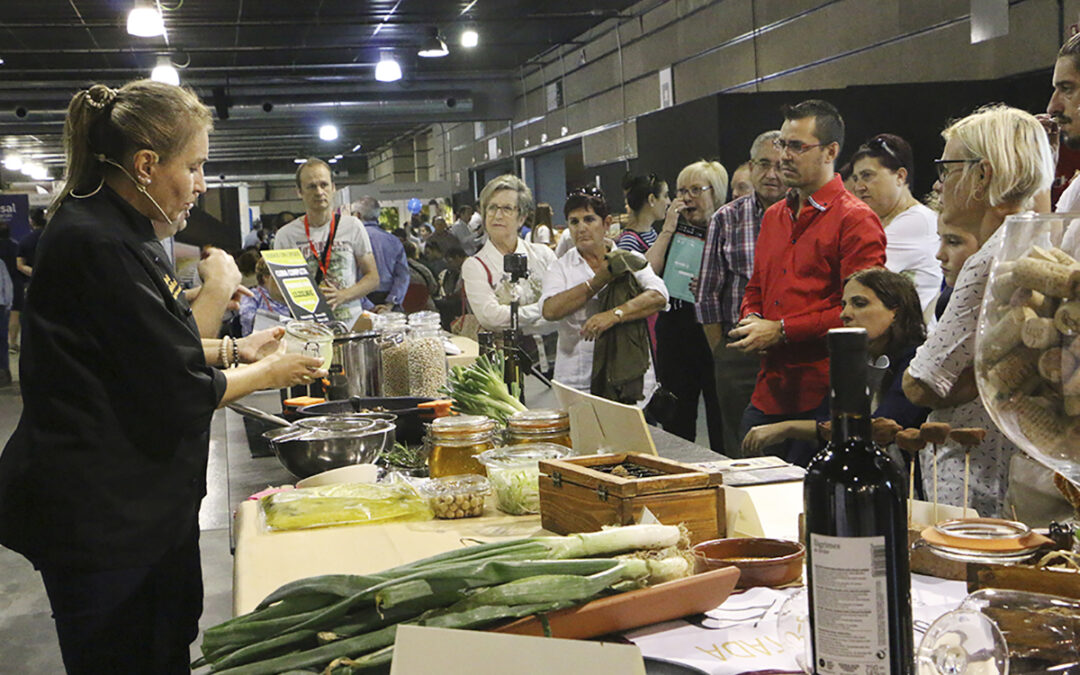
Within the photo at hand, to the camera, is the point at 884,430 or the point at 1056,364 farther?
the point at 884,430

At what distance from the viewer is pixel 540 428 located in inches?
74.0

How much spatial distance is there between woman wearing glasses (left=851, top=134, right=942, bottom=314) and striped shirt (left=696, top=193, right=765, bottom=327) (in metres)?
0.47

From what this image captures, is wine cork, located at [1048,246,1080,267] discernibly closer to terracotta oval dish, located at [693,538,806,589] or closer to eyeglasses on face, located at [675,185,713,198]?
terracotta oval dish, located at [693,538,806,589]

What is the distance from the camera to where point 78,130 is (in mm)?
→ 1863

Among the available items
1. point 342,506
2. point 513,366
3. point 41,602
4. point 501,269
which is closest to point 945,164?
point 513,366

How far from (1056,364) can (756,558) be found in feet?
2.20

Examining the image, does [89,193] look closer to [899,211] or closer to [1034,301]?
[1034,301]

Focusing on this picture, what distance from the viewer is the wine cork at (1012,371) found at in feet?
2.16

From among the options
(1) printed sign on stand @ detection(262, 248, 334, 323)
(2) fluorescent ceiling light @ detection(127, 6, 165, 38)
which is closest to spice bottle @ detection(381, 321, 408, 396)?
(1) printed sign on stand @ detection(262, 248, 334, 323)

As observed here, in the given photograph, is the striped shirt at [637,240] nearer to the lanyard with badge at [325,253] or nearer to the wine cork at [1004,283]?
the lanyard with badge at [325,253]

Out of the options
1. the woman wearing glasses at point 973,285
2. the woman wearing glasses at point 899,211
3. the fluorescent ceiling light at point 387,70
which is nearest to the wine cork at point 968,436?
the woman wearing glasses at point 973,285

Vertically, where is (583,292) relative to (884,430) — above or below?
above

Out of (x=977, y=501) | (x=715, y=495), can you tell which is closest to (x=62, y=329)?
(x=715, y=495)

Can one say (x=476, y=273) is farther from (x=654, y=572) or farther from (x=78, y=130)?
(x=654, y=572)
